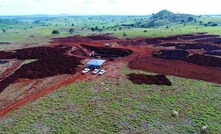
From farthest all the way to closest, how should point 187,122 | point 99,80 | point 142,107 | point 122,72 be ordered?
point 122,72, point 99,80, point 142,107, point 187,122

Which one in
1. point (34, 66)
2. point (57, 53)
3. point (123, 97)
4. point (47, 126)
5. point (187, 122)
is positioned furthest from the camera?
point (57, 53)

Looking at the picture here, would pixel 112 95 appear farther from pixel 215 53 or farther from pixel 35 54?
pixel 215 53

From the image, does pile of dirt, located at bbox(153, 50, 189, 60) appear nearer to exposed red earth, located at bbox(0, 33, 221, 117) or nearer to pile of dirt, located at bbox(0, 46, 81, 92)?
exposed red earth, located at bbox(0, 33, 221, 117)

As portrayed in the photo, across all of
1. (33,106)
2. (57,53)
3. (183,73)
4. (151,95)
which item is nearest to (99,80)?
(151,95)

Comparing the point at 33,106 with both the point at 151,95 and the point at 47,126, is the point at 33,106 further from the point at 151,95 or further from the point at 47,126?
the point at 151,95

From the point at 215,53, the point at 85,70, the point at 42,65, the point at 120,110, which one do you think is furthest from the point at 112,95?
the point at 215,53

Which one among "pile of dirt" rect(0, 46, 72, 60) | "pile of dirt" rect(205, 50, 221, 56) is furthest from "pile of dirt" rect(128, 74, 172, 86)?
"pile of dirt" rect(205, 50, 221, 56)
